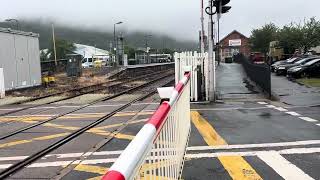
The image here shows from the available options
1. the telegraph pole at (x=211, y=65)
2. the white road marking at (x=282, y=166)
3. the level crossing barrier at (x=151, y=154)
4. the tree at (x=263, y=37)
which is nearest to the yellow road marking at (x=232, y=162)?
the white road marking at (x=282, y=166)

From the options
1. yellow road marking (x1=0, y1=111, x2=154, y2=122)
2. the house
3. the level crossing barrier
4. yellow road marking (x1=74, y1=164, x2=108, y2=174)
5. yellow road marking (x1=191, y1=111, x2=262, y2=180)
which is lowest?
yellow road marking (x1=0, y1=111, x2=154, y2=122)

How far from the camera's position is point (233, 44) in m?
147

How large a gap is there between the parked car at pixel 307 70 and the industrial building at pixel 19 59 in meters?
17.2

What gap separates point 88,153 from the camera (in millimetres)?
8914

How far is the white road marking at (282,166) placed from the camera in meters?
6.90

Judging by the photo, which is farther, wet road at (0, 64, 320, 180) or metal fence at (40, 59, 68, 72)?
metal fence at (40, 59, 68, 72)

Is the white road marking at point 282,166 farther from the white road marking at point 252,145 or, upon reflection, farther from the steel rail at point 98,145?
the steel rail at point 98,145

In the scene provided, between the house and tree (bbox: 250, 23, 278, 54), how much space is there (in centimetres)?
3378

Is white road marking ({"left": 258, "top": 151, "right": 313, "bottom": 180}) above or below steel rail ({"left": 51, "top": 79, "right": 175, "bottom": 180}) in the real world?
above

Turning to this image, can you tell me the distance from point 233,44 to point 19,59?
12056 cm

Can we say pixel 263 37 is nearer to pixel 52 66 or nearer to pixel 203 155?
pixel 52 66

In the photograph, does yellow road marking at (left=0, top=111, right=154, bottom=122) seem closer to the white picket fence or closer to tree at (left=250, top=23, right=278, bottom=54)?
the white picket fence

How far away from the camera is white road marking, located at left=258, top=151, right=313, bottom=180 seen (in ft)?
22.6

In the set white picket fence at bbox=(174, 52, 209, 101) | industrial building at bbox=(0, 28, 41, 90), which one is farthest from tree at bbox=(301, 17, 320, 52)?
white picket fence at bbox=(174, 52, 209, 101)
